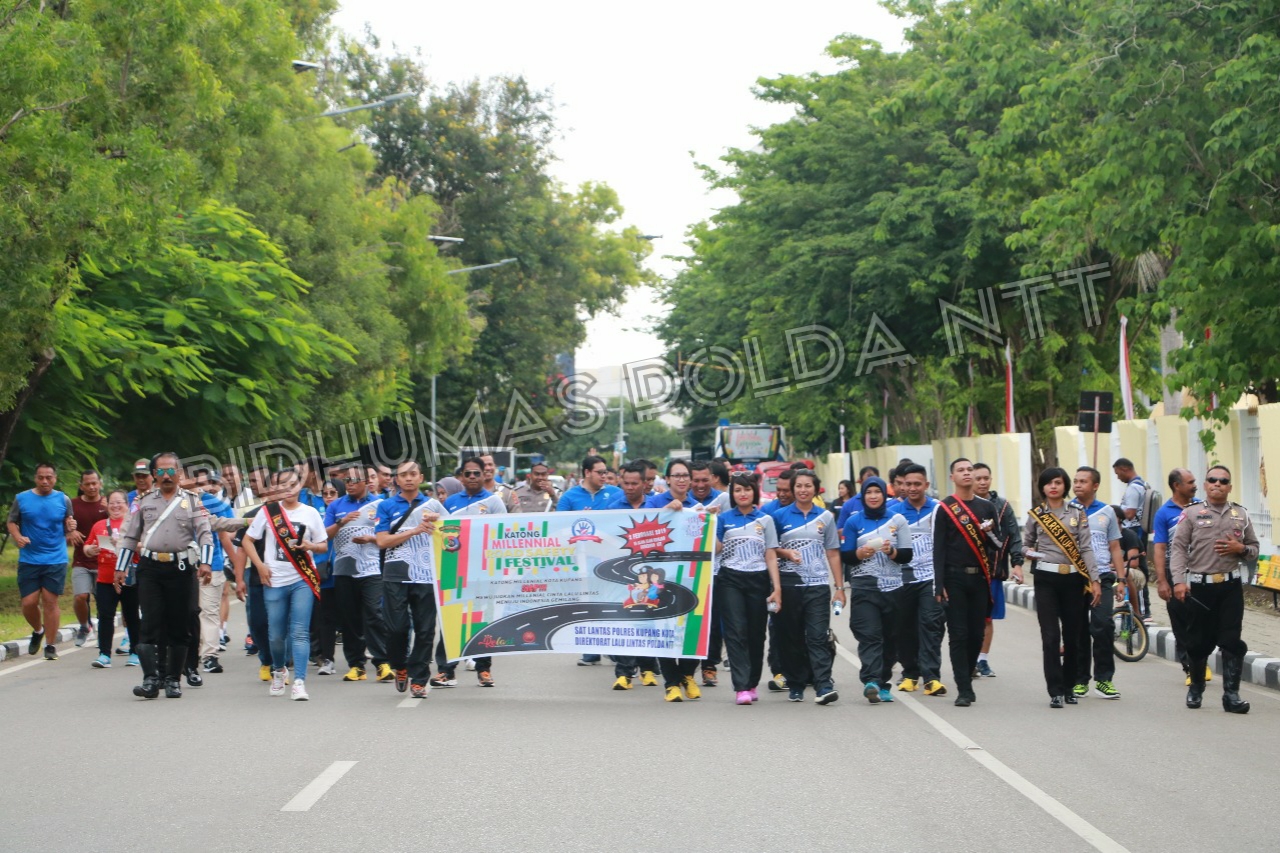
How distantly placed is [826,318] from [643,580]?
2266 cm

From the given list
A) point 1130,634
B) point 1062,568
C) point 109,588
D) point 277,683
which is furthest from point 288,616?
point 1130,634

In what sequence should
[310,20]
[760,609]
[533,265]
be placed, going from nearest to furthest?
1. [760,609]
2. [310,20]
3. [533,265]

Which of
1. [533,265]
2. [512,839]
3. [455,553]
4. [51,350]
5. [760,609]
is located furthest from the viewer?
[533,265]

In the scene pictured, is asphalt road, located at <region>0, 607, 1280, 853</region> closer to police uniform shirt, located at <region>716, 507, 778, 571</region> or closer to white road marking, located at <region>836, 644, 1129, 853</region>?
white road marking, located at <region>836, 644, 1129, 853</region>

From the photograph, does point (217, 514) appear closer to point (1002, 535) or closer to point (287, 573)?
point (287, 573)

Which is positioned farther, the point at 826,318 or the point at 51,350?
the point at 826,318

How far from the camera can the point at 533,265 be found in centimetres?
5356

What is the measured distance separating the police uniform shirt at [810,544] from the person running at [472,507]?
252 centimetres

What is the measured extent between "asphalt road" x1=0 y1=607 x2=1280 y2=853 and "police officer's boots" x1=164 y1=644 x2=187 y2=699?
0.22 metres

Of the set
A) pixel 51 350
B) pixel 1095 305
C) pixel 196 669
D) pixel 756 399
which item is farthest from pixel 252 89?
pixel 756 399

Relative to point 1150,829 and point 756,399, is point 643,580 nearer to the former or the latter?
point 1150,829

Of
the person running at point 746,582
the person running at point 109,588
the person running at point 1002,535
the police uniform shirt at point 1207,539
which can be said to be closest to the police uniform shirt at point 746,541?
the person running at point 746,582

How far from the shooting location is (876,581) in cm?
1219

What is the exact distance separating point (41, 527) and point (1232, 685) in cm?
1045
